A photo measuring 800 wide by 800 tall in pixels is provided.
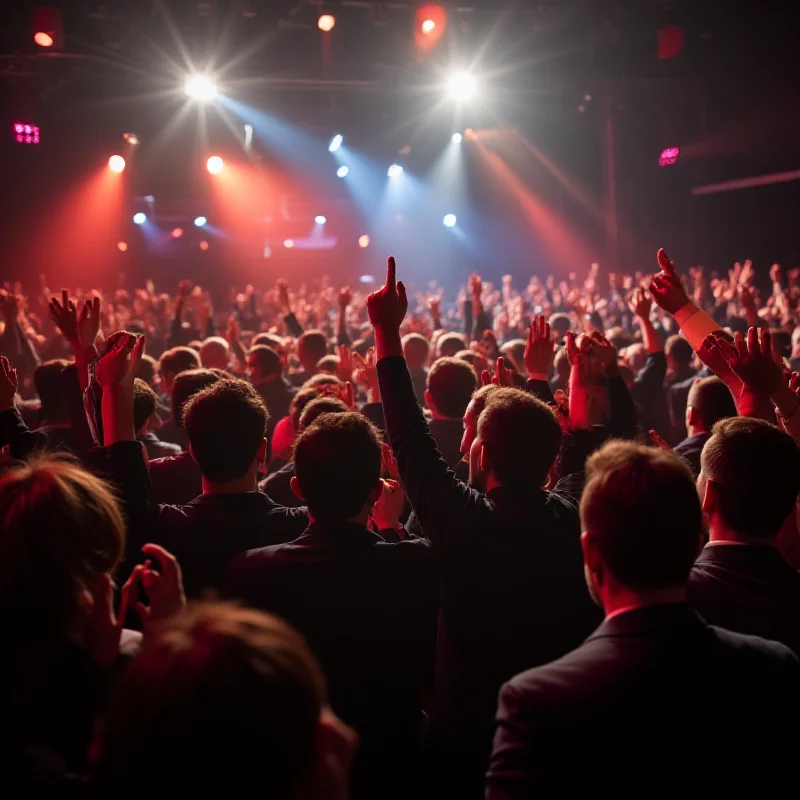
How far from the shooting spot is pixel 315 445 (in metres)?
2.04

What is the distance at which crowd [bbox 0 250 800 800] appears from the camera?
0.87 metres

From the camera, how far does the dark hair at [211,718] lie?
0.81m

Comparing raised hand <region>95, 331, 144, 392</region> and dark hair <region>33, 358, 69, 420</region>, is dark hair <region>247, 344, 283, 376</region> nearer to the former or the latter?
dark hair <region>33, 358, 69, 420</region>

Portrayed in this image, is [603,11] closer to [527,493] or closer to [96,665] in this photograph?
[527,493]

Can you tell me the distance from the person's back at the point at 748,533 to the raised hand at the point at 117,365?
180 centimetres

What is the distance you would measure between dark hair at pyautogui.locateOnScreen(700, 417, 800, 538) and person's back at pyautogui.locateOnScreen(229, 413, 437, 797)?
819 mm

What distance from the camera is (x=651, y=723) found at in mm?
1247

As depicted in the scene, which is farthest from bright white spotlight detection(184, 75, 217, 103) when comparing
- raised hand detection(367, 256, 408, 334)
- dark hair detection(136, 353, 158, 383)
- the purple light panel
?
raised hand detection(367, 256, 408, 334)

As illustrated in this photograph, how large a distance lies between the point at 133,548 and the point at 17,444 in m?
0.82

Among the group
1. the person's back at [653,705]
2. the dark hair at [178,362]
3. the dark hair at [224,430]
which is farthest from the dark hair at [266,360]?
Result: the person's back at [653,705]

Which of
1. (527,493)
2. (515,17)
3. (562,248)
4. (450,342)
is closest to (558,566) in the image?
(527,493)

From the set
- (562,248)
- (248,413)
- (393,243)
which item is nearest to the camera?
(248,413)

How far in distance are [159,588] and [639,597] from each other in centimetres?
96

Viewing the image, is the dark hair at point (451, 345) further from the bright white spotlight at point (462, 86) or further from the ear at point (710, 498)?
the bright white spotlight at point (462, 86)
